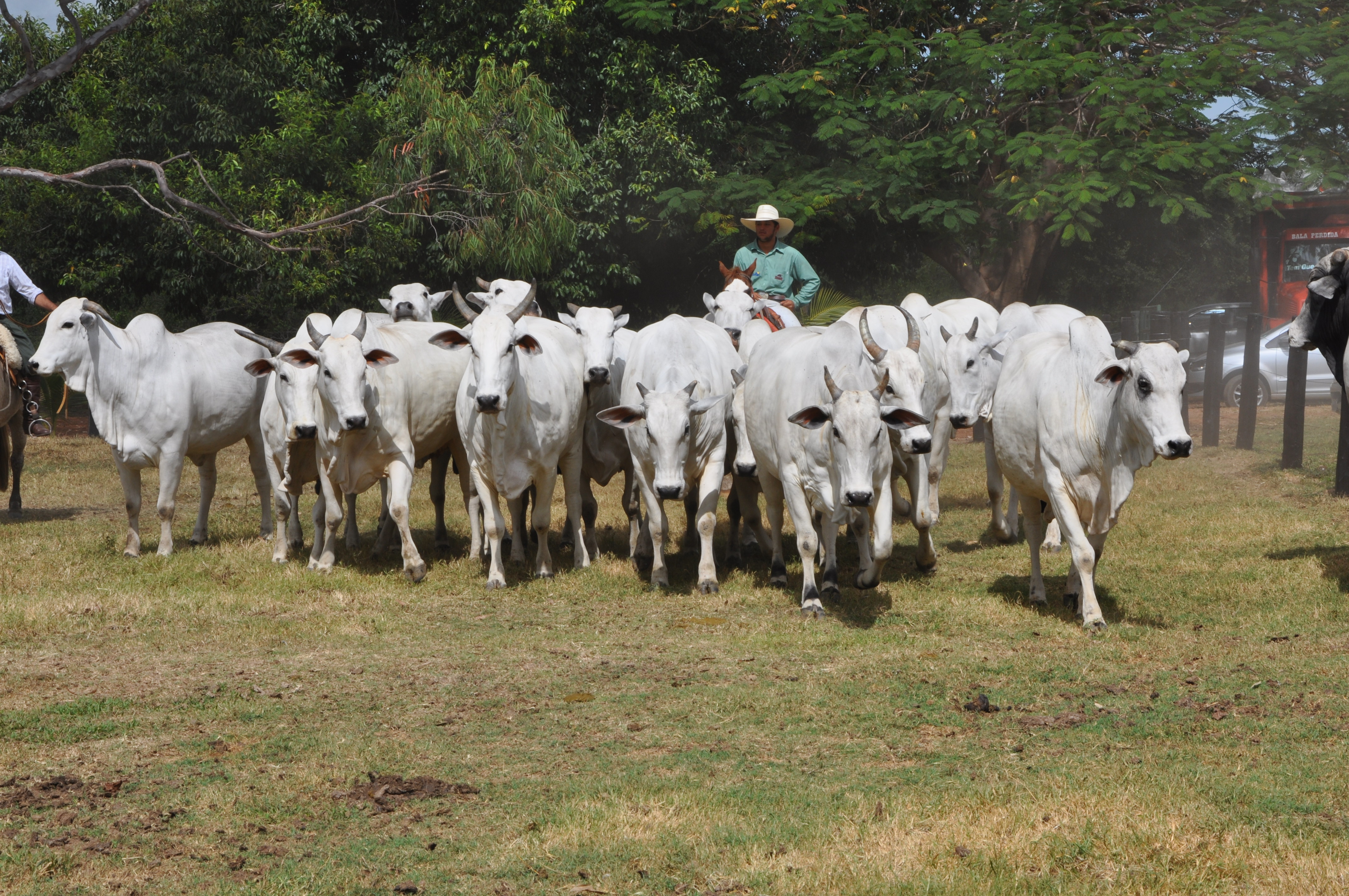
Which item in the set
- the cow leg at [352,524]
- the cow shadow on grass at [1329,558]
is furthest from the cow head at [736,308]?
the cow shadow on grass at [1329,558]

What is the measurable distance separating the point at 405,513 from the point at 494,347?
142 centimetres

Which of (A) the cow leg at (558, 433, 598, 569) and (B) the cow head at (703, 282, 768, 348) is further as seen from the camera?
(B) the cow head at (703, 282, 768, 348)

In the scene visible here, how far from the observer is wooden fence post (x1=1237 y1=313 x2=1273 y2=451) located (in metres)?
16.1

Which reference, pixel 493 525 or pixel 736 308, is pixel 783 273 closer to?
pixel 736 308

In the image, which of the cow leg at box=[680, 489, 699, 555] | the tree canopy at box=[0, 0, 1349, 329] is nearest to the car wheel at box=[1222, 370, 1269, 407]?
the tree canopy at box=[0, 0, 1349, 329]

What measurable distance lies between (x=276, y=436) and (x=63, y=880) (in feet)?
21.2

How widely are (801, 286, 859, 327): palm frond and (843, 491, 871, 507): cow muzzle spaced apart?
704 centimetres

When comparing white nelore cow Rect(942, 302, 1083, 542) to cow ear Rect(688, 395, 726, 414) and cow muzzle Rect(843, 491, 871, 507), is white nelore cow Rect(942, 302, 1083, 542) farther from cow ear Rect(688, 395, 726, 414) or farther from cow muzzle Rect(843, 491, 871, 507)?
cow muzzle Rect(843, 491, 871, 507)

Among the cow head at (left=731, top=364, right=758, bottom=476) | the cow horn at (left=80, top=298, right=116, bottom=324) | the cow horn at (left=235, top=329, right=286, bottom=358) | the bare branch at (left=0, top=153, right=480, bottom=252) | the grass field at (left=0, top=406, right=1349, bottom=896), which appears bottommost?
the grass field at (left=0, top=406, right=1349, bottom=896)

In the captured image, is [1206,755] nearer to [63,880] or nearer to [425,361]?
[63,880]

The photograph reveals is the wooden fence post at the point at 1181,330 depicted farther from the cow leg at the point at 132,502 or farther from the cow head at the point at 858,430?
the cow leg at the point at 132,502

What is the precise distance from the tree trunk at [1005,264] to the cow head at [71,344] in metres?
12.8

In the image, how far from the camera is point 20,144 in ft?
79.3

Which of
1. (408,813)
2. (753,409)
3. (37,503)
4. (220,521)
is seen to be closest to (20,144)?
(37,503)
